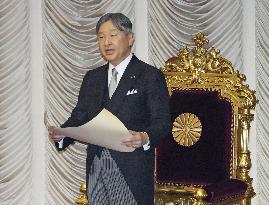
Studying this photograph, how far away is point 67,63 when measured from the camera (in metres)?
4.57

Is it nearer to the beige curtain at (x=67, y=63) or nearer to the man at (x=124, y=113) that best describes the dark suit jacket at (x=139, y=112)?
the man at (x=124, y=113)

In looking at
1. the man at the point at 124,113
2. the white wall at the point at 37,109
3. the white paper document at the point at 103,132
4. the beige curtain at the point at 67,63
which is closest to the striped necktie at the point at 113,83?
the man at the point at 124,113

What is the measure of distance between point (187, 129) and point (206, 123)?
0.13 m

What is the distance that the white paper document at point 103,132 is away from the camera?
2.28 meters

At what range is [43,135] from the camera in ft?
15.5

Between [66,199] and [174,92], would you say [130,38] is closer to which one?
[174,92]

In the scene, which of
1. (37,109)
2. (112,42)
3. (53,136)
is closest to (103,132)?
(53,136)

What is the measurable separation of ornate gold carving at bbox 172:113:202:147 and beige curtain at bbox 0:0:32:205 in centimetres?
174

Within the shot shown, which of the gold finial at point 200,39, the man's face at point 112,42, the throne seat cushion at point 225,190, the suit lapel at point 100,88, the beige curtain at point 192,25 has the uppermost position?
the beige curtain at point 192,25

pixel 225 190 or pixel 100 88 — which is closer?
pixel 100 88

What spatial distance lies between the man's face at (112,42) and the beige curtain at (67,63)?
185 cm

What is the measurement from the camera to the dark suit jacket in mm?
2535

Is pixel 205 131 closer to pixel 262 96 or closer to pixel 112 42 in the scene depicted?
pixel 262 96

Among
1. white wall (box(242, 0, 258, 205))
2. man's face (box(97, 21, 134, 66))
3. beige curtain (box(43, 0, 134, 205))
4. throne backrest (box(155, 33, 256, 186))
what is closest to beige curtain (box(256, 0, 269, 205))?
white wall (box(242, 0, 258, 205))
